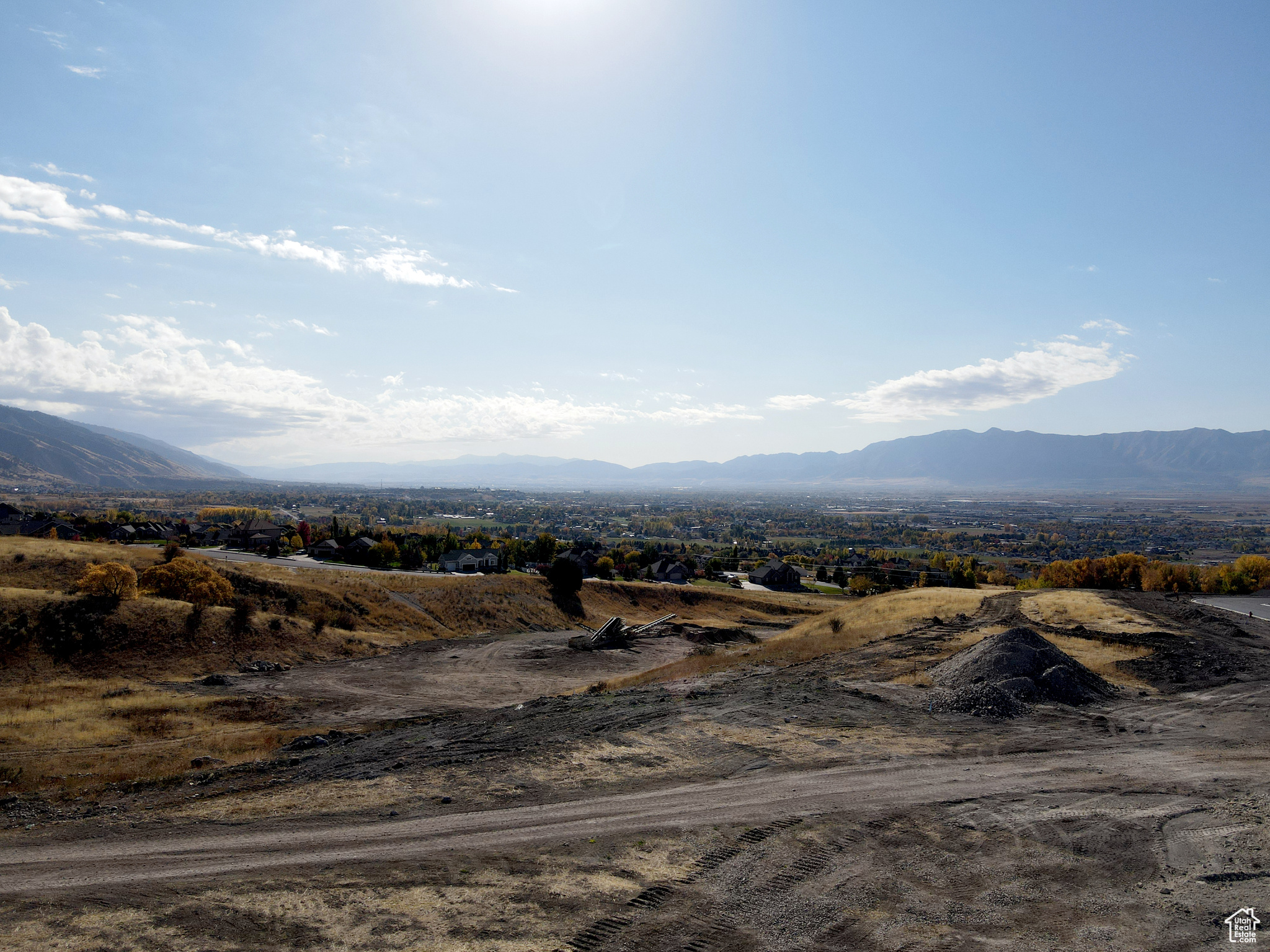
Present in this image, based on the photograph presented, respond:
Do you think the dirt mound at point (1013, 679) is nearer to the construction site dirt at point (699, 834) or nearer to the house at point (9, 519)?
the construction site dirt at point (699, 834)

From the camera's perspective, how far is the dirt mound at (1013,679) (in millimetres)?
20500

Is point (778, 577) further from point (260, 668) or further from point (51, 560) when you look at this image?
point (51, 560)

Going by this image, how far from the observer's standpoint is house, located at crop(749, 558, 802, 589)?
328 feet

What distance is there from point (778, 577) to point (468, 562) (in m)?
50.5

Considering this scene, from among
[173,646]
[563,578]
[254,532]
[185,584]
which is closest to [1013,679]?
[173,646]

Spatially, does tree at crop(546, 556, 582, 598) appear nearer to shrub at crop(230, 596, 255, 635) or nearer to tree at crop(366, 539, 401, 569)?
shrub at crop(230, 596, 255, 635)

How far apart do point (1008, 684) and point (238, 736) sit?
27.5 m

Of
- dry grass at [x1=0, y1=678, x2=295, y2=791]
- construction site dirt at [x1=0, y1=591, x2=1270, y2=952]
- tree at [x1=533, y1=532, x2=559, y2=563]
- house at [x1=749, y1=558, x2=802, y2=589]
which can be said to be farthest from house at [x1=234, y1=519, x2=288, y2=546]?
construction site dirt at [x1=0, y1=591, x2=1270, y2=952]

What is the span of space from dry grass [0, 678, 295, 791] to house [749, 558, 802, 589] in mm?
84535

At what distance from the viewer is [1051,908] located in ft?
31.5

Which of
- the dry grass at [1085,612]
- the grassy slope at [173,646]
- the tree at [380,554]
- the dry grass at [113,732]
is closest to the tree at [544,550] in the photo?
the tree at [380,554]

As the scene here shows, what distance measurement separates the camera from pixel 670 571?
106 m

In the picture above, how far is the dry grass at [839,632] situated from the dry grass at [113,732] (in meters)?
15.4

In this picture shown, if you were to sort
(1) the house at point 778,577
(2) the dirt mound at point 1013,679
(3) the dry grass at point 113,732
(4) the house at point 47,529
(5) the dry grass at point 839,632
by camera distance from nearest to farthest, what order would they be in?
(3) the dry grass at point 113,732 → (2) the dirt mound at point 1013,679 → (5) the dry grass at point 839,632 → (4) the house at point 47,529 → (1) the house at point 778,577
